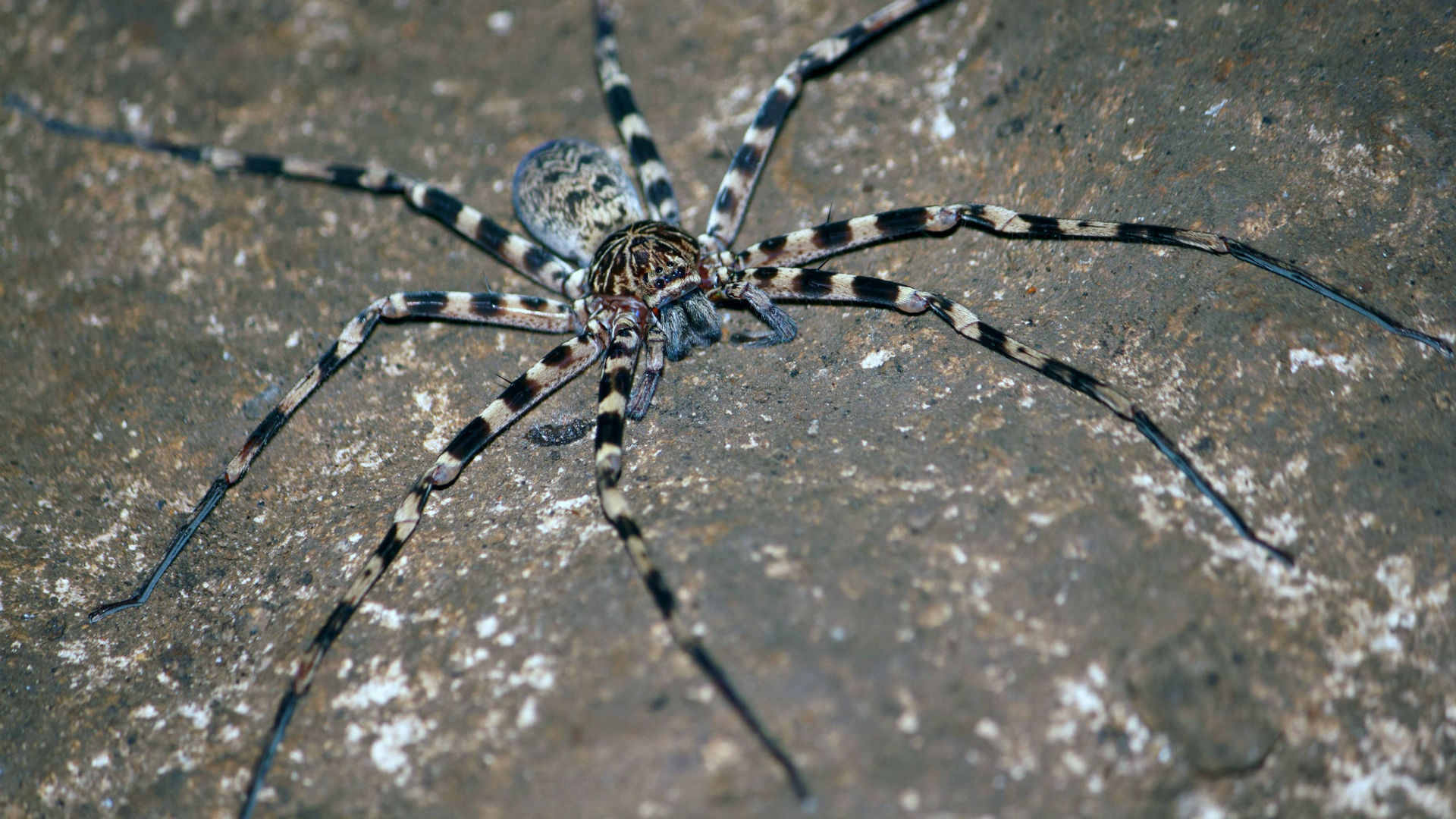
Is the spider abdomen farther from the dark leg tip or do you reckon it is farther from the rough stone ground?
the dark leg tip

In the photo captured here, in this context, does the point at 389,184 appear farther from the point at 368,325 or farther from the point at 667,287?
the point at 667,287

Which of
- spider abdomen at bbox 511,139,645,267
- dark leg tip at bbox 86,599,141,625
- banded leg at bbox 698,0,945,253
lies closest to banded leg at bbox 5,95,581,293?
spider abdomen at bbox 511,139,645,267

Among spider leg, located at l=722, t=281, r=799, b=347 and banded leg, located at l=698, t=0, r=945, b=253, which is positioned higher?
banded leg, located at l=698, t=0, r=945, b=253

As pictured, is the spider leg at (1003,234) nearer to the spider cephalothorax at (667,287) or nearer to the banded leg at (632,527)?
the spider cephalothorax at (667,287)

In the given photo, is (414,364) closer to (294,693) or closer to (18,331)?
(294,693)

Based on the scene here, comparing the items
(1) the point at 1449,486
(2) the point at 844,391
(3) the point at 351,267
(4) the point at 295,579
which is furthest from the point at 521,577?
(1) the point at 1449,486

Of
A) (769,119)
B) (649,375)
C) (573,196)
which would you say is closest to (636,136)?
(573,196)
